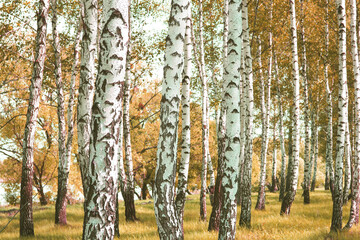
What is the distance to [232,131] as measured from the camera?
518 cm

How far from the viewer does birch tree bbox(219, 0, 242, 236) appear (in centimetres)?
513

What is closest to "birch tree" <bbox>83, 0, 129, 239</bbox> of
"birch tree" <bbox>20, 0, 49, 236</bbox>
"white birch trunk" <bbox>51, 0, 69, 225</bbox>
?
"birch tree" <bbox>20, 0, 49, 236</bbox>

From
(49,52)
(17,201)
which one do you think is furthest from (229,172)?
(17,201)

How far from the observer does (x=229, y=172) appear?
5145mm

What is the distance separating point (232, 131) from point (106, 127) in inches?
96.3

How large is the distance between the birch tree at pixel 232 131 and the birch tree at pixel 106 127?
2.28 meters

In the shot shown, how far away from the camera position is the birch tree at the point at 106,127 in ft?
11.1

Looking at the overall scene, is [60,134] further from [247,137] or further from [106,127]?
[106,127]

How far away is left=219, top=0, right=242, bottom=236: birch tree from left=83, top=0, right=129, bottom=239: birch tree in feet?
7.47

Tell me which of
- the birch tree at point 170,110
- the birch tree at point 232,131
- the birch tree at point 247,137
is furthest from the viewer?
the birch tree at point 247,137

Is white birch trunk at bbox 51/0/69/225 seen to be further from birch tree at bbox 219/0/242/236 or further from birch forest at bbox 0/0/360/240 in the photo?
birch tree at bbox 219/0/242/236

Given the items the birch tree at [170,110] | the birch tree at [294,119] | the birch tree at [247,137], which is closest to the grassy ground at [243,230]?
the birch tree at [247,137]

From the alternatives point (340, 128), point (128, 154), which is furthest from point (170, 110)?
point (128, 154)

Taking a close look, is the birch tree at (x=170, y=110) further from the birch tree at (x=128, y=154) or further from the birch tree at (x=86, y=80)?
the birch tree at (x=128, y=154)
